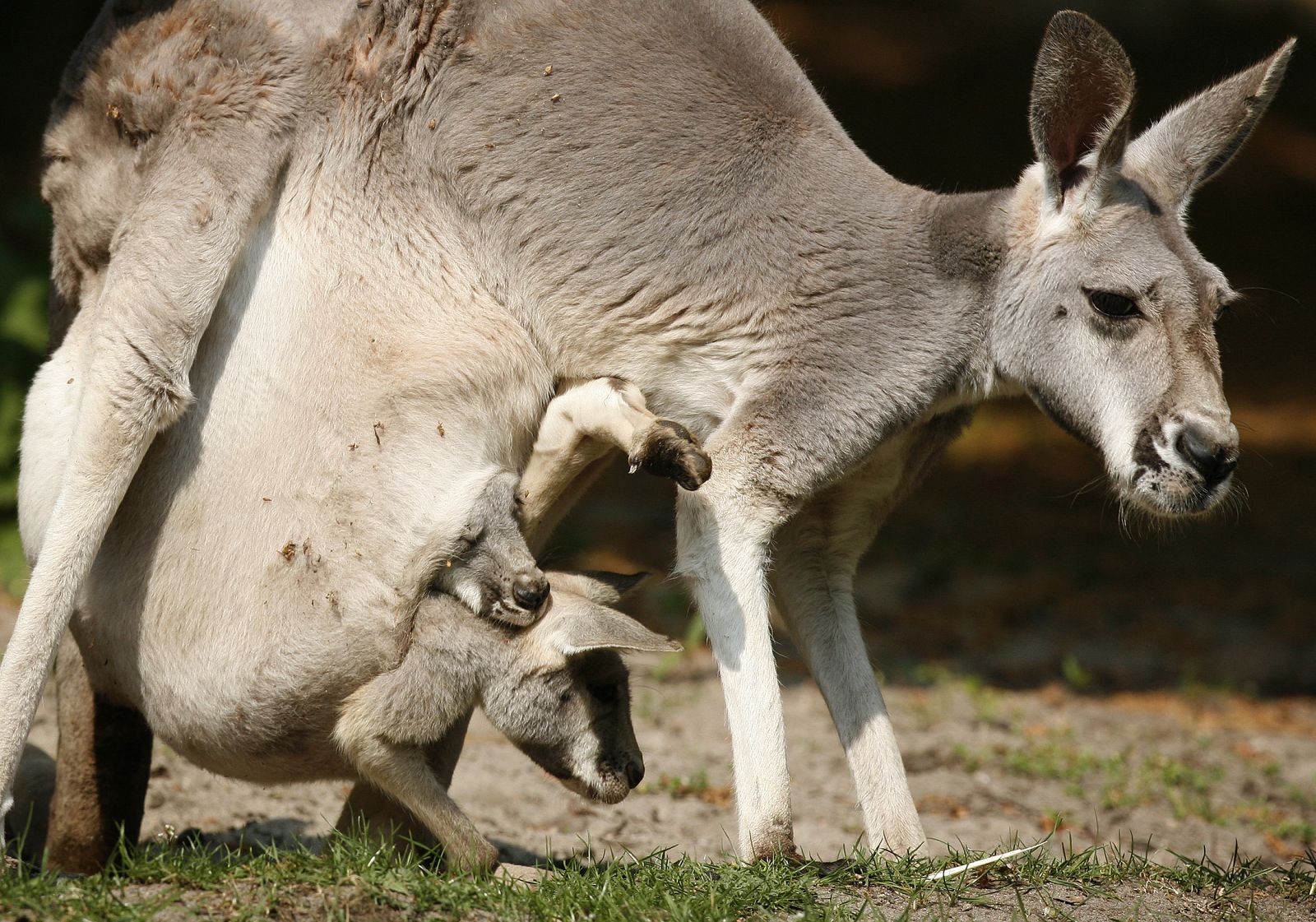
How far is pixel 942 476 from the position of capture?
468 inches

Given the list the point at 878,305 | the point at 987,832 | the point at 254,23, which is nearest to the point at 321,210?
the point at 254,23

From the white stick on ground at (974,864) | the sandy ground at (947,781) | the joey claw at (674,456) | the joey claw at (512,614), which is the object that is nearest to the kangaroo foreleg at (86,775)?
the sandy ground at (947,781)

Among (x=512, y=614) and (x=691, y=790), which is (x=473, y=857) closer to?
(x=512, y=614)

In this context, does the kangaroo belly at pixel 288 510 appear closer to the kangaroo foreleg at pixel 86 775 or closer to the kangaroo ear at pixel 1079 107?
the kangaroo foreleg at pixel 86 775

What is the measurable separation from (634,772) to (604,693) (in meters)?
0.26

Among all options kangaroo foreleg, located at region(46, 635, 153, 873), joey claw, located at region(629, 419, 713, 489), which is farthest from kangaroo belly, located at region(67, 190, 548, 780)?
joey claw, located at region(629, 419, 713, 489)

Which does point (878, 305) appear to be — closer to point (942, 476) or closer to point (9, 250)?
point (9, 250)

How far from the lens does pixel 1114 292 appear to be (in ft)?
12.2

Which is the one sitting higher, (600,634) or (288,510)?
(288,510)

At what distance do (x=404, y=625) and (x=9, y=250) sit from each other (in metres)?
5.69

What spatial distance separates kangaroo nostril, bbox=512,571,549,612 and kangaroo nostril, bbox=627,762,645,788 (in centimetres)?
61

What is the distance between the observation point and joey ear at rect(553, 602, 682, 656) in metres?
3.55

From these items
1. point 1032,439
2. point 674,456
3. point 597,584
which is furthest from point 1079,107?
point 1032,439

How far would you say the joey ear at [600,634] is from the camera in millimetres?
3547
